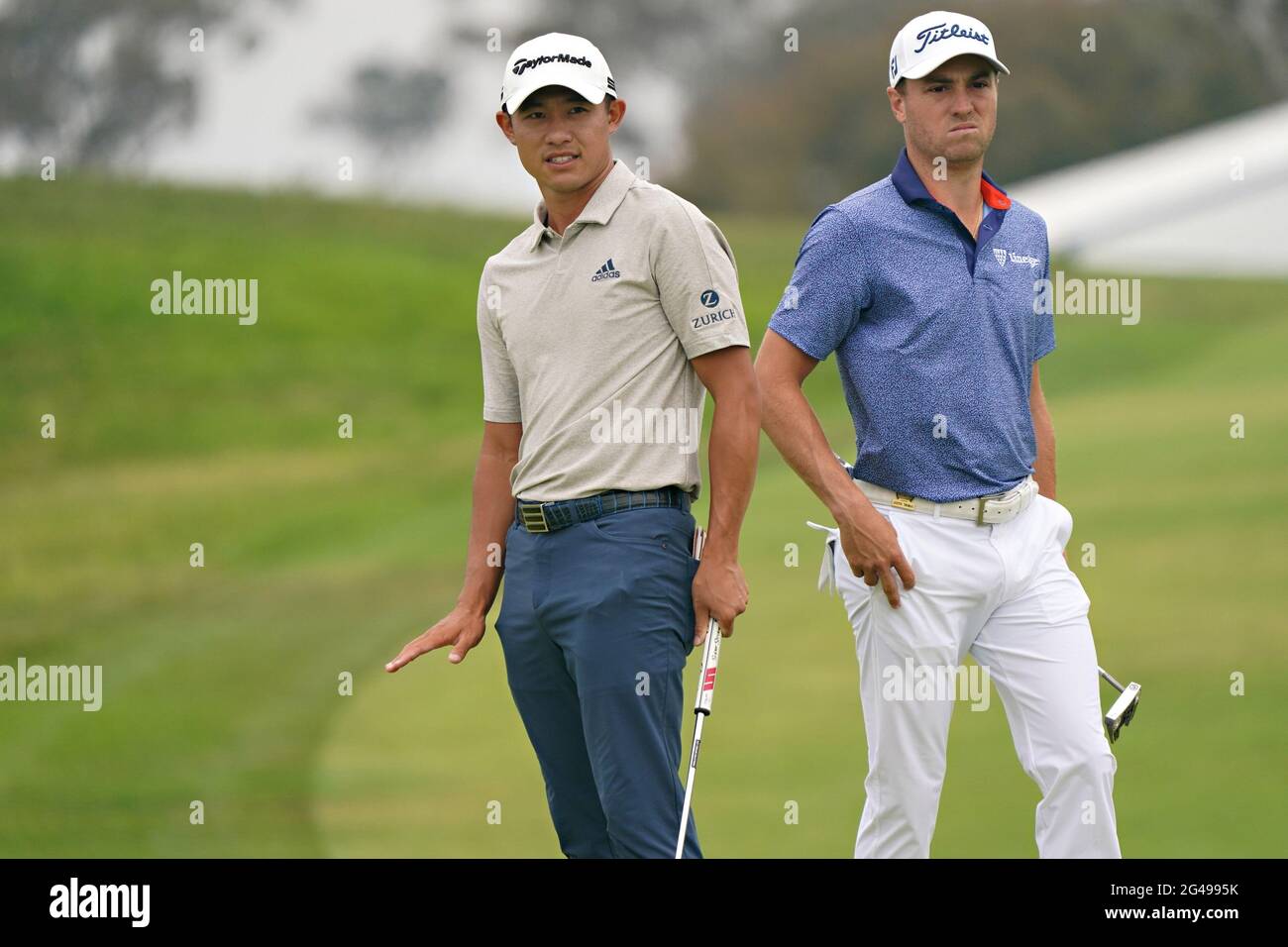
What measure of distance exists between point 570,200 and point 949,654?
130cm

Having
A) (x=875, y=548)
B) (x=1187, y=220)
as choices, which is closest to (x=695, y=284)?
(x=875, y=548)

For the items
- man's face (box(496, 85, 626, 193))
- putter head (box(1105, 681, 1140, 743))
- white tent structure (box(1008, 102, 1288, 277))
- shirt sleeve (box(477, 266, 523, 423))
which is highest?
white tent structure (box(1008, 102, 1288, 277))

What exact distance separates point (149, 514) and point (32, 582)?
1.82 meters

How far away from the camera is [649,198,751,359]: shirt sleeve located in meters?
4.14

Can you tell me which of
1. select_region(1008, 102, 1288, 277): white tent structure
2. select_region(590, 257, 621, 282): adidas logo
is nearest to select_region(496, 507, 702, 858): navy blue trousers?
select_region(590, 257, 621, 282): adidas logo

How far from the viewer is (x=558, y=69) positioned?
4.15 metres

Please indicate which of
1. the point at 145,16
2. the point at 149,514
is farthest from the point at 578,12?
the point at 149,514

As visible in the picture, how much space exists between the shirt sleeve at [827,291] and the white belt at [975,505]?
0.36 m

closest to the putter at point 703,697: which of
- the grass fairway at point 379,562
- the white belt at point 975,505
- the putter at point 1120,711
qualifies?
the white belt at point 975,505

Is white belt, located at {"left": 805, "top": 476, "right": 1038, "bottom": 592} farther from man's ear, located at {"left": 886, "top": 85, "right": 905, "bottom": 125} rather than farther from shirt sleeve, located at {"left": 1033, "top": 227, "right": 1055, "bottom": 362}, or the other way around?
man's ear, located at {"left": 886, "top": 85, "right": 905, "bottom": 125}

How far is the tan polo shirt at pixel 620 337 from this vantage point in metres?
4.16

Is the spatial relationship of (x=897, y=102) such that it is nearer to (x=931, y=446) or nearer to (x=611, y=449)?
(x=931, y=446)

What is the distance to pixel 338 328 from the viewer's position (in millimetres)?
23984

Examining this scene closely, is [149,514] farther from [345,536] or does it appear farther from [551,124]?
[551,124]
